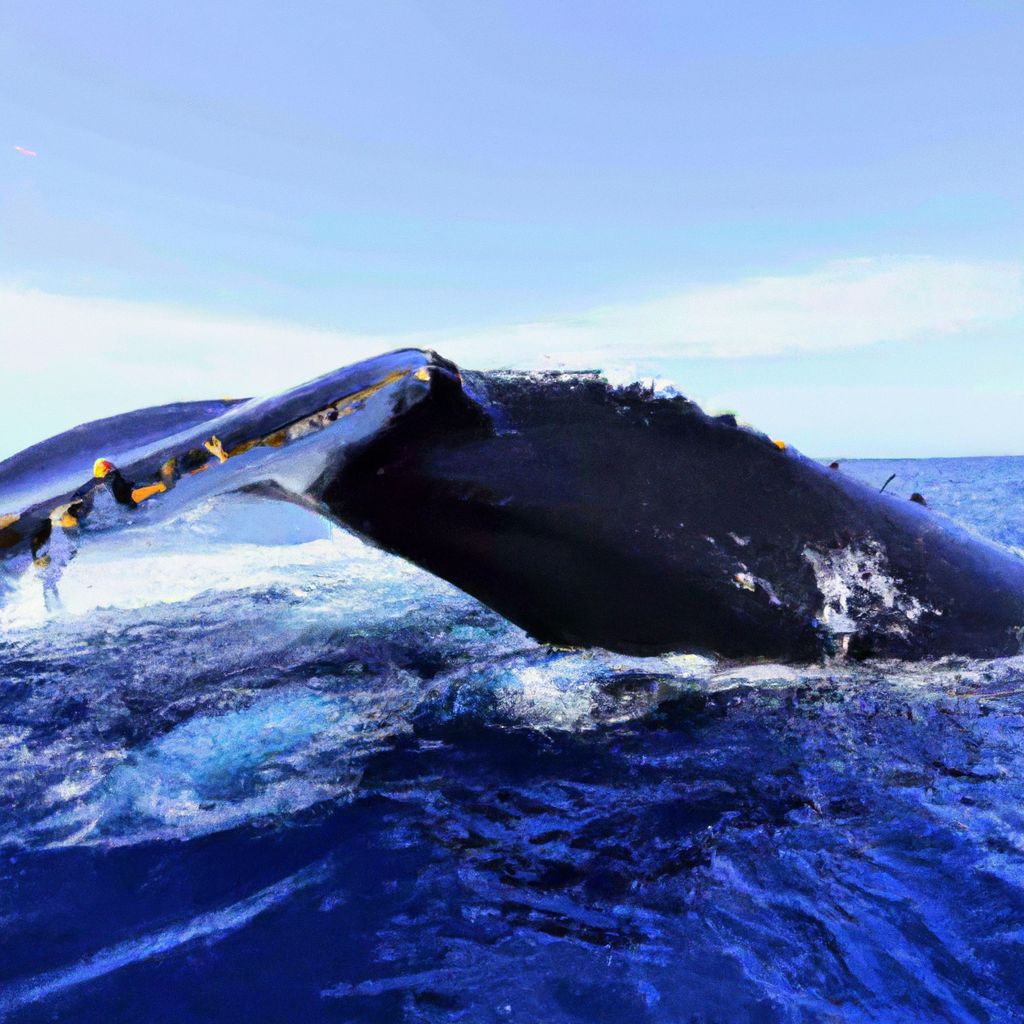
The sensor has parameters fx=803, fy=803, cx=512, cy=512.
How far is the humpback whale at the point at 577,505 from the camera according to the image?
3057 millimetres

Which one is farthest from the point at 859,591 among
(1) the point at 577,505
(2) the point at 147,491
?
(2) the point at 147,491

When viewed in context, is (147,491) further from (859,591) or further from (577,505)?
(859,591)

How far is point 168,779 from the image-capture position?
3211 millimetres

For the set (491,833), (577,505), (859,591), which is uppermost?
(577,505)

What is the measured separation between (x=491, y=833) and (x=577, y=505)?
4.38 ft

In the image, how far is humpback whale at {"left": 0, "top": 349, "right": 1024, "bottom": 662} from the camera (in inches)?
120

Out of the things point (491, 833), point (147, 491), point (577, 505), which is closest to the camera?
point (491, 833)

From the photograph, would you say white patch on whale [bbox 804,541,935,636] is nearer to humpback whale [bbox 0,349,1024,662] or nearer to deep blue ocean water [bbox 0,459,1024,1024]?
humpback whale [bbox 0,349,1024,662]

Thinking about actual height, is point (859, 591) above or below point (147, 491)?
below

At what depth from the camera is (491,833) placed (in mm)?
2809

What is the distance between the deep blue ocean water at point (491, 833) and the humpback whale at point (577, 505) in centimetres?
27

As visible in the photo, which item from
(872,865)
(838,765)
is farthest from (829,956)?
(838,765)

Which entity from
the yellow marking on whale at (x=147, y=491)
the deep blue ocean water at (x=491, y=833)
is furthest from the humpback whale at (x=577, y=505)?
the deep blue ocean water at (x=491, y=833)

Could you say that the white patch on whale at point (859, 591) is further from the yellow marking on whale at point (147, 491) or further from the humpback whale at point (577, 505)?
the yellow marking on whale at point (147, 491)
